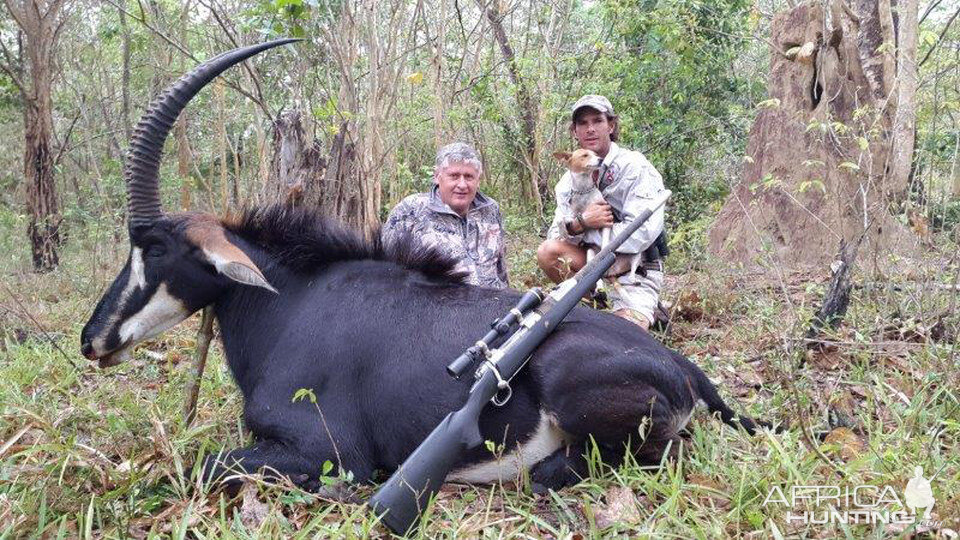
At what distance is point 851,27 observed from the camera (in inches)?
336

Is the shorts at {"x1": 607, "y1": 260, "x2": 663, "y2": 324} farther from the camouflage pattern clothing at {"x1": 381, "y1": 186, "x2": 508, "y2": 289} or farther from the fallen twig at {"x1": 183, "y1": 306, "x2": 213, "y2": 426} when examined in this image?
the fallen twig at {"x1": 183, "y1": 306, "x2": 213, "y2": 426}

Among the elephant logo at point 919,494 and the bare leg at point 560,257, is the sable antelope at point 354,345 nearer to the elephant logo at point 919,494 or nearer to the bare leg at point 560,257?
the elephant logo at point 919,494

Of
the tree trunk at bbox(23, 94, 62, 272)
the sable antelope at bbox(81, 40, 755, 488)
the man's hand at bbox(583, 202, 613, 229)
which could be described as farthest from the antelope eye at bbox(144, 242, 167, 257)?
the tree trunk at bbox(23, 94, 62, 272)

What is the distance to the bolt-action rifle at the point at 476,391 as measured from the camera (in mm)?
2988

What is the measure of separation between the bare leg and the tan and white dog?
0.55ft

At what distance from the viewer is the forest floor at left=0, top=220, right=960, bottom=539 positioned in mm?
2979

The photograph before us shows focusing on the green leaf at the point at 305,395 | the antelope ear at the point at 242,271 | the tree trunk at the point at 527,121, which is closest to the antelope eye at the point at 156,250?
the antelope ear at the point at 242,271

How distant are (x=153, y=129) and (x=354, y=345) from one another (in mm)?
1553

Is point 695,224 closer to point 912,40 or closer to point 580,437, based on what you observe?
point 912,40

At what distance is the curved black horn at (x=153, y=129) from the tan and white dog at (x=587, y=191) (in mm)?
2583

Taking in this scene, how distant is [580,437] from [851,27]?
7.09 m

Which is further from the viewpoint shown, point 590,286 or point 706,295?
point 706,295

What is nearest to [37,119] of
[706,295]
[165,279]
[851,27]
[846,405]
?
[165,279]

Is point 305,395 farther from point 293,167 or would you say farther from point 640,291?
point 293,167
